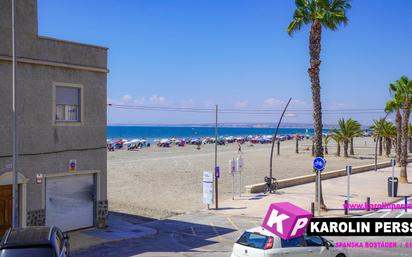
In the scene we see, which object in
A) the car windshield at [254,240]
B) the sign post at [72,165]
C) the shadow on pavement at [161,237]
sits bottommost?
the shadow on pavement at [161,237]

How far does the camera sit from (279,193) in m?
27.6

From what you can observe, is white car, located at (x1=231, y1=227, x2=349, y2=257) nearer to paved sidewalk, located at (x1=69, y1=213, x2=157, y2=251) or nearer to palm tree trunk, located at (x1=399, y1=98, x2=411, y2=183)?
paved sidewalk, located at (x1=69, y1=213, x2=157, y2=251)

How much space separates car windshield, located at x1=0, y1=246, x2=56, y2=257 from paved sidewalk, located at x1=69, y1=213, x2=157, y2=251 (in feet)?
17.2

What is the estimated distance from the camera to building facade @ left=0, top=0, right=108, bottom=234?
50.5 feet

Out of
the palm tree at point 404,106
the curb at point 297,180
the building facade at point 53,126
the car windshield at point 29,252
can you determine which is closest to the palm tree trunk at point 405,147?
the palm tree at point 404,106

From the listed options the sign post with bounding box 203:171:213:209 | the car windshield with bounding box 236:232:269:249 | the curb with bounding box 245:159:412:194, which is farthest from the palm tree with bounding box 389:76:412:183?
the car windshield with bounding box 236:232:269:249

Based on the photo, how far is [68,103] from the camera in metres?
17.3

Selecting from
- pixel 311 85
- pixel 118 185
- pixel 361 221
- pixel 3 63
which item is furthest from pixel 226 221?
pixel 118 185

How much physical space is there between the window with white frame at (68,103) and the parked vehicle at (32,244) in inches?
265

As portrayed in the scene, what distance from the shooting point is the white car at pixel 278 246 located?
35.4 feet

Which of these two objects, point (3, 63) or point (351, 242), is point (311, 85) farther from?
point (3, 63)

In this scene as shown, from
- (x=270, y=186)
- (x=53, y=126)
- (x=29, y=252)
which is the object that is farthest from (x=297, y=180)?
(x=29, y=252)

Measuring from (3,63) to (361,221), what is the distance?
13998mm

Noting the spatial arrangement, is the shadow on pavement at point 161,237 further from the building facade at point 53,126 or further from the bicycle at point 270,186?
the bicycle at point 270,186
